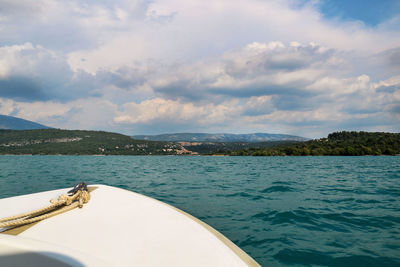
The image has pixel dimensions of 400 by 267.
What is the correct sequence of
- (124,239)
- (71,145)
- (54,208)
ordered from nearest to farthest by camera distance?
(124,239)
(54,208)
(71,145)

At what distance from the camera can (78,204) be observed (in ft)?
11.3

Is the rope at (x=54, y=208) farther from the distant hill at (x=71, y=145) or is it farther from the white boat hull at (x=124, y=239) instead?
the distant hill at (x=71, y=145)

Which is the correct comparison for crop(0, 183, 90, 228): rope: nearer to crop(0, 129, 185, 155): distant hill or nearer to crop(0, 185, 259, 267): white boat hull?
crop(0, 185, 259, 267): white boat hull

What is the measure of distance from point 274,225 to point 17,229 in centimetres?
487

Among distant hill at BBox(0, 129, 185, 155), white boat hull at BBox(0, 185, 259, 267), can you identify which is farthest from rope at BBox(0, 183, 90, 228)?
distant hill at BBox(0, 129, 185, 155)

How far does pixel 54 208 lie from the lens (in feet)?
10.4

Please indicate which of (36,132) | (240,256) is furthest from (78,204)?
(36,132)

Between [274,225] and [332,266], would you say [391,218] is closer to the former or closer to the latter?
[274,225]

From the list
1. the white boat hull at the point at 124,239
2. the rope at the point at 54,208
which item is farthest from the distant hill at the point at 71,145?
the white boat hull at the point at 124,239

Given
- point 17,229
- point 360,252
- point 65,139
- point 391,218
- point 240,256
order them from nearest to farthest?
point 240,256
point 17,229
point 360,252
point 391,218
point 65,139

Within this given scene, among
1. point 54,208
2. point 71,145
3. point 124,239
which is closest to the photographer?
point 124,239

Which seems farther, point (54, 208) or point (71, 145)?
point (71, 145)

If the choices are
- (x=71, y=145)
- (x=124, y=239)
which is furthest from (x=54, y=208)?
(x=71, y=145)

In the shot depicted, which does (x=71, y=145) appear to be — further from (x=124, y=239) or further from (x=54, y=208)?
(x=124, y=239)
